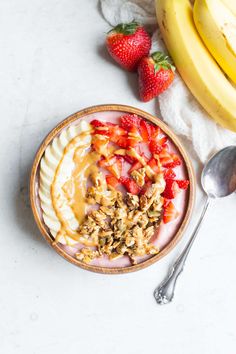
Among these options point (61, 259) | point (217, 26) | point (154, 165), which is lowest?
point (61, 259)

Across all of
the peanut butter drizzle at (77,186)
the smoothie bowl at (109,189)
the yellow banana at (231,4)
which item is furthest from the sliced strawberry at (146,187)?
the yellow banana at (231,4)

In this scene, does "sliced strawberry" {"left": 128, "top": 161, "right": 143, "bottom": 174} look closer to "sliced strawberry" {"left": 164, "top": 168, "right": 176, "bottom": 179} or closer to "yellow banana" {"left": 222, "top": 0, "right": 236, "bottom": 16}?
"sliced strawberry" {"left": 164, "top": 168, "right": 176, "bottom": 179}

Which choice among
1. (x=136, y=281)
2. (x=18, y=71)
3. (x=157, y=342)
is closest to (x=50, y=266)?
(x=136, y=281)

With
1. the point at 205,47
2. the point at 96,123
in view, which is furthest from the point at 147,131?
the point at 205,47

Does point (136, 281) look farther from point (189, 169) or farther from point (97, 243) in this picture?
point (189, 169)

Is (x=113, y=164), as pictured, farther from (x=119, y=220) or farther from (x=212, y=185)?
(x=212, y=185)

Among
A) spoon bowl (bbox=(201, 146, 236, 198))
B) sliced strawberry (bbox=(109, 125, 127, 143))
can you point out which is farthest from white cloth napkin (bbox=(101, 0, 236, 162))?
→ sliced strawberry (bbox=(109, 125, 127, 143))
